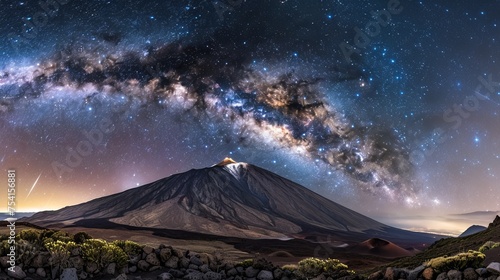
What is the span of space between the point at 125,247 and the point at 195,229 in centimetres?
7424

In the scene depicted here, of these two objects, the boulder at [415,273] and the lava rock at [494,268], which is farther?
the boulder at [415,273]

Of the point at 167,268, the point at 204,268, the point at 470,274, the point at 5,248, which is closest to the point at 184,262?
the point at 167,268

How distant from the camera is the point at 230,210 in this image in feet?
365

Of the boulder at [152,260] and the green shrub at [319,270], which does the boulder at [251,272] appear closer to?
the green shrub at [319,270]

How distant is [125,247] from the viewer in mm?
16547

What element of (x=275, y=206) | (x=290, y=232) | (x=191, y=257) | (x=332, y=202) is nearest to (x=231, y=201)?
(x=275, y=206)

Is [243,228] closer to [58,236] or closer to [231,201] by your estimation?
[231,201]

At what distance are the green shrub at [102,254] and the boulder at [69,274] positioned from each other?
832 millimetres

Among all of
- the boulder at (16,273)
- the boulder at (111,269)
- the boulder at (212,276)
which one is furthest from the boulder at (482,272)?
the boulder at (16,273)

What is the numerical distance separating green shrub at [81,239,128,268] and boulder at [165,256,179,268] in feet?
4.78

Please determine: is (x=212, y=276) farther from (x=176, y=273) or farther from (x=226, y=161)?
(x=226, y=161)

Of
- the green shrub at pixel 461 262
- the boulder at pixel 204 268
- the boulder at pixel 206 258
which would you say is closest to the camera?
the green shrub at pixel 461 262

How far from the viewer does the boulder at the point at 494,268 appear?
39.6ft

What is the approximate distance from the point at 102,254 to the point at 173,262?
96.1 inches
